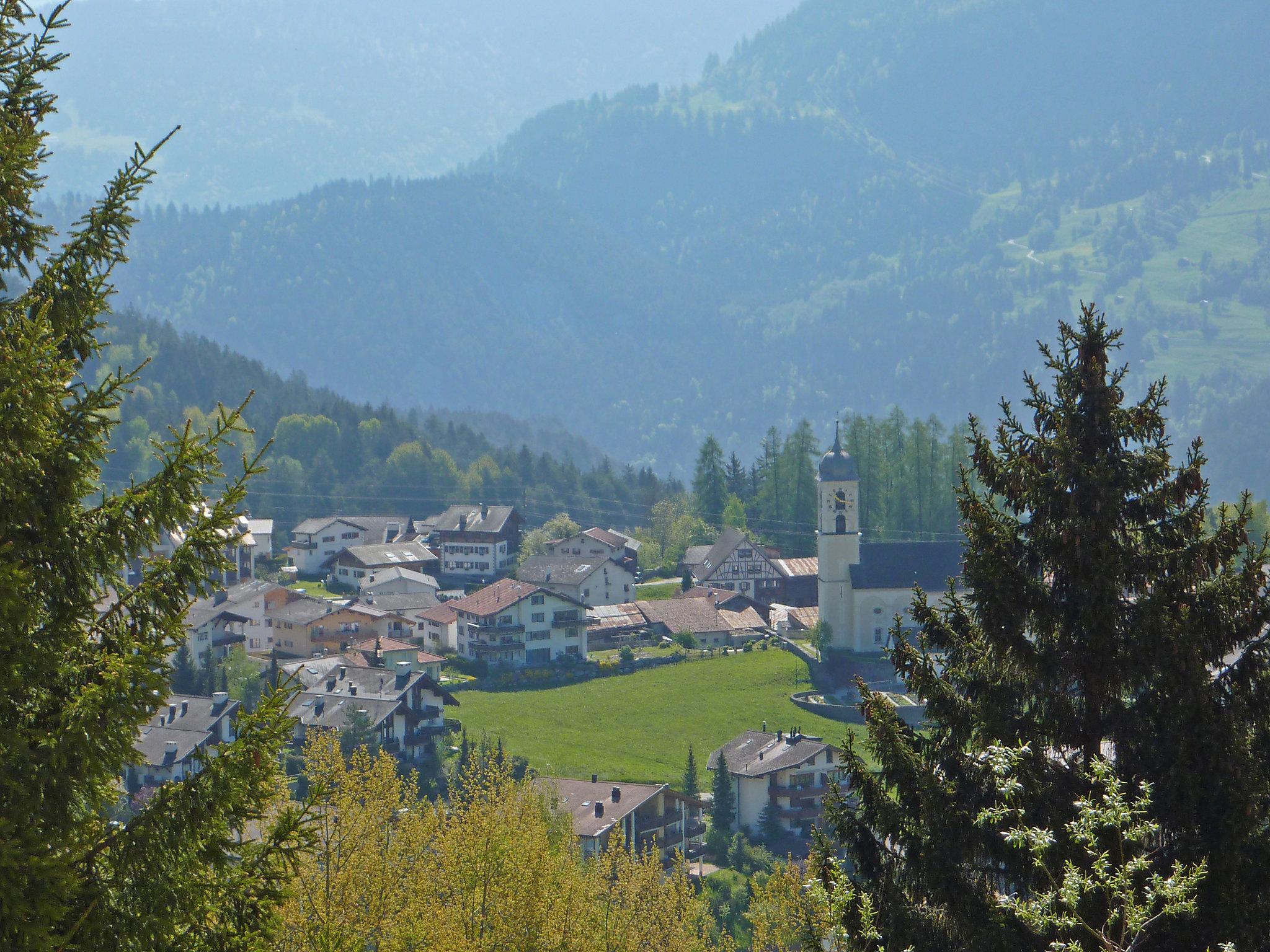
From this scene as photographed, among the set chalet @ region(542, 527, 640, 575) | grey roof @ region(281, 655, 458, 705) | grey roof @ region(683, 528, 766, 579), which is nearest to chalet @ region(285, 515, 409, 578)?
chalet @ region(542, 527, 640, 575)

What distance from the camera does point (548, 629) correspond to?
7512cm

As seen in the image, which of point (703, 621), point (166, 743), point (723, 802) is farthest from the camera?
point (703, 621)

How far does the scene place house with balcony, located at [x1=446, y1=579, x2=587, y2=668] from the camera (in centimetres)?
7338

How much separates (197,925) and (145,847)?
0.52 meters

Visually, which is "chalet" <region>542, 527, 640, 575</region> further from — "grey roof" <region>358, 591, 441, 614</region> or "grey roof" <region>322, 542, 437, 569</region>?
"grey roof" <region>358, 591, 441, 614</region>

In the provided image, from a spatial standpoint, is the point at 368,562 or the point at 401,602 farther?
the point at 368,562

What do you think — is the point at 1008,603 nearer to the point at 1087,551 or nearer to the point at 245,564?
the point at 1087,551

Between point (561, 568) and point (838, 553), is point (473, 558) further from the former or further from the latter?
point (838, 553)

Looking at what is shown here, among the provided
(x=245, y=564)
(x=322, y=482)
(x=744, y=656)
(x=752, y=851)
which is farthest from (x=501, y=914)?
(x=322, y=482)

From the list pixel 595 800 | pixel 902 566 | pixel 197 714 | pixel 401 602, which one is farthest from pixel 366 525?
pixel 595 800

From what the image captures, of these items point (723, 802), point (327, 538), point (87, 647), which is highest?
point (327, 538)

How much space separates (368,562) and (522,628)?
25143mm

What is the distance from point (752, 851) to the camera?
148ft

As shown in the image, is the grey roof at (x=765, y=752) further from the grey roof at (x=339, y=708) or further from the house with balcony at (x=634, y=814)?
the grey roof at (x=339, y=708)
